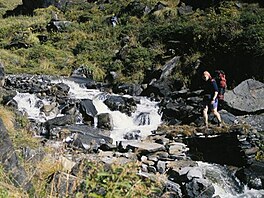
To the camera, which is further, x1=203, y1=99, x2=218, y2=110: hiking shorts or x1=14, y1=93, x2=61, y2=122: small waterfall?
x1=14, y1=93, x2=61, y2=122: small waterfall

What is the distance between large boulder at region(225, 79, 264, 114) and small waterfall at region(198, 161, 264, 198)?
15.3ft

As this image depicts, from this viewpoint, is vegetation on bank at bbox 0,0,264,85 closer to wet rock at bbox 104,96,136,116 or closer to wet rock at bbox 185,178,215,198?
wet rock at bbox 104,96,136,116

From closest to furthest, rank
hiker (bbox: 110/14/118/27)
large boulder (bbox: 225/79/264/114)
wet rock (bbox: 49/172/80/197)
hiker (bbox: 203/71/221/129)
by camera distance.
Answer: wet rock (bbox: 49/172/80/197) → hiker (bbox: 203/71/221/129) → large boulder (bbox: 225/79/264/114) → hiker (bbox: 110/14/118/27)

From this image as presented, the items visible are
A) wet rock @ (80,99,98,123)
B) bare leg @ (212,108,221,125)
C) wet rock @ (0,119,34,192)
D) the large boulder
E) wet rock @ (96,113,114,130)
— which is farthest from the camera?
wet rock @ (80,99,98,123)

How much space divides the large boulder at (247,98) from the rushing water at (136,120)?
273 centimetres

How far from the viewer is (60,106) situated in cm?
1598

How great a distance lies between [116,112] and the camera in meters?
16.0

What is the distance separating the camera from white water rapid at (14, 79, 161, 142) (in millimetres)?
14578

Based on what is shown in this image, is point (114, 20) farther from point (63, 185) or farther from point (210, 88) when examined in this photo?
point (63, 185)

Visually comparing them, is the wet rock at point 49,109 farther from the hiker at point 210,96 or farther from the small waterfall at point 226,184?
the small waterfall at point 226,184

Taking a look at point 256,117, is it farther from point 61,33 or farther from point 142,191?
point 61,33

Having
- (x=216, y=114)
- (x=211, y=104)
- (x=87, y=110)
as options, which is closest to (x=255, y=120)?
(x=216, y=114)

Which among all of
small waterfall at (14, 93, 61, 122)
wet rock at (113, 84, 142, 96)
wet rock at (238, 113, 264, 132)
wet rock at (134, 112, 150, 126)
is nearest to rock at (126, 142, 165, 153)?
wet rock at (134, 112, 150, 126)

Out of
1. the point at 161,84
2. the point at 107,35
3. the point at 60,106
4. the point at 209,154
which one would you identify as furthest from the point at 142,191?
the point at 107,35
